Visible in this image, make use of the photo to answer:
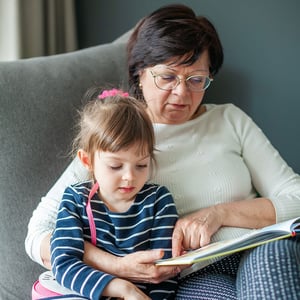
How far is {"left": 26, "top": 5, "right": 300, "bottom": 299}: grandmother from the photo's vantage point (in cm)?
127

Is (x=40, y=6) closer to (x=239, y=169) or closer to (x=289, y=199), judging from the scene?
(x=239, y=169)

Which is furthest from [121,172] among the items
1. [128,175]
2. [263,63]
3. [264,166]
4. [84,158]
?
[263,63]

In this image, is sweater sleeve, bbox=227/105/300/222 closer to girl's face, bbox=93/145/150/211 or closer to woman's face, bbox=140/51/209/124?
woman's face, bbox=140/51/209/124

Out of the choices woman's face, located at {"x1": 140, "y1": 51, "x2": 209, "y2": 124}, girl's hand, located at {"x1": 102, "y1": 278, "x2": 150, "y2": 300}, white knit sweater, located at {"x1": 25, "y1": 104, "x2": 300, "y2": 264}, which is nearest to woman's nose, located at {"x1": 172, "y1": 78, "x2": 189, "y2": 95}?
woman's face, located at {"x1": 140, "y1": 51, "x2": 209, "y2": 124}

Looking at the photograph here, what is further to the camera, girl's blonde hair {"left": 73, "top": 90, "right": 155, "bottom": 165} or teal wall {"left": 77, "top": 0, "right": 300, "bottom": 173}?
teal wall {"left": 77, "top": 0, "right": 300, "bottom": 173}

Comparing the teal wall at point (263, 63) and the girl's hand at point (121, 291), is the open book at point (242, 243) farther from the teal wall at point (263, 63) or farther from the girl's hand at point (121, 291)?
the teal wall at point (263, 63)

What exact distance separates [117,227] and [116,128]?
229 mm

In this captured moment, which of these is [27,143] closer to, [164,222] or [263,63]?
[164,222]

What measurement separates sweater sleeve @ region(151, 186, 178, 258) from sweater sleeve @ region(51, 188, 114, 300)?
15 cm

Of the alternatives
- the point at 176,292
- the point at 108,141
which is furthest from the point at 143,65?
Answer: the point at 176,292

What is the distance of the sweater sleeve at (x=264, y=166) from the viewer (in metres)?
1.50

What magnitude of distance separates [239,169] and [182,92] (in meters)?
0.27

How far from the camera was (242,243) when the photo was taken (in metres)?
1.10

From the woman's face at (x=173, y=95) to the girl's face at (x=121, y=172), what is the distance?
0.90 ft
